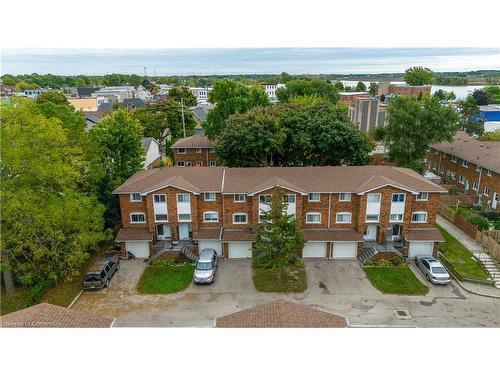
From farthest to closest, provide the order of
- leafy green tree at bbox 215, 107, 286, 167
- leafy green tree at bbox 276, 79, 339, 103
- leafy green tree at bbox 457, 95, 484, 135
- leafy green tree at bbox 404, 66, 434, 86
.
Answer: leafy green tree at bbox 404, 66, 434, 86, leafy green tree at bbox 276, 79, 339, 103, leafy green tree at bbox 457, 95, 484, 135, leafy green tree at bbox 215, 107, 286, 167

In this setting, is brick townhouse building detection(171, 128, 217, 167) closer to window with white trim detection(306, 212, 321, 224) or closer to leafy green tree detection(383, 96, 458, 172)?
leafy green tree detection(383, 96, 458, 172)

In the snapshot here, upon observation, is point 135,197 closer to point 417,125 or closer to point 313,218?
point 313,218

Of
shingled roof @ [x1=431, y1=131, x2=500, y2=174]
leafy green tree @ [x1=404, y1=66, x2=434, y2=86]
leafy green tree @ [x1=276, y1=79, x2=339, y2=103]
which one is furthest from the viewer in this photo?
leafy green tree @ [x1=404, y1=66, x2=434, y2=86]

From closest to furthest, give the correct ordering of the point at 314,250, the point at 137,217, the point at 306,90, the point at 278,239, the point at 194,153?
the point at 278,239
the point at 314,250
the point at 137,217
the point at 194,153
the point at 306,90

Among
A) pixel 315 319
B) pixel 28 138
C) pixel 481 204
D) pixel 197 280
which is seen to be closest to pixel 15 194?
pixel 28 138

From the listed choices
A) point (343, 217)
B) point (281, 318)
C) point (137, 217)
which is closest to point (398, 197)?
point (343, 217)

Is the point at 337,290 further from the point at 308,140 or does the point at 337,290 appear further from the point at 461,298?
the point at 308,140

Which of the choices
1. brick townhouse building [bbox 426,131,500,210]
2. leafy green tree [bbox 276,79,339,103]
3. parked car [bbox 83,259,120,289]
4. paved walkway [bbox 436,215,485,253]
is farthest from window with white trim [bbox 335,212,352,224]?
leafy green tree [bbox 276,79,339,103]
